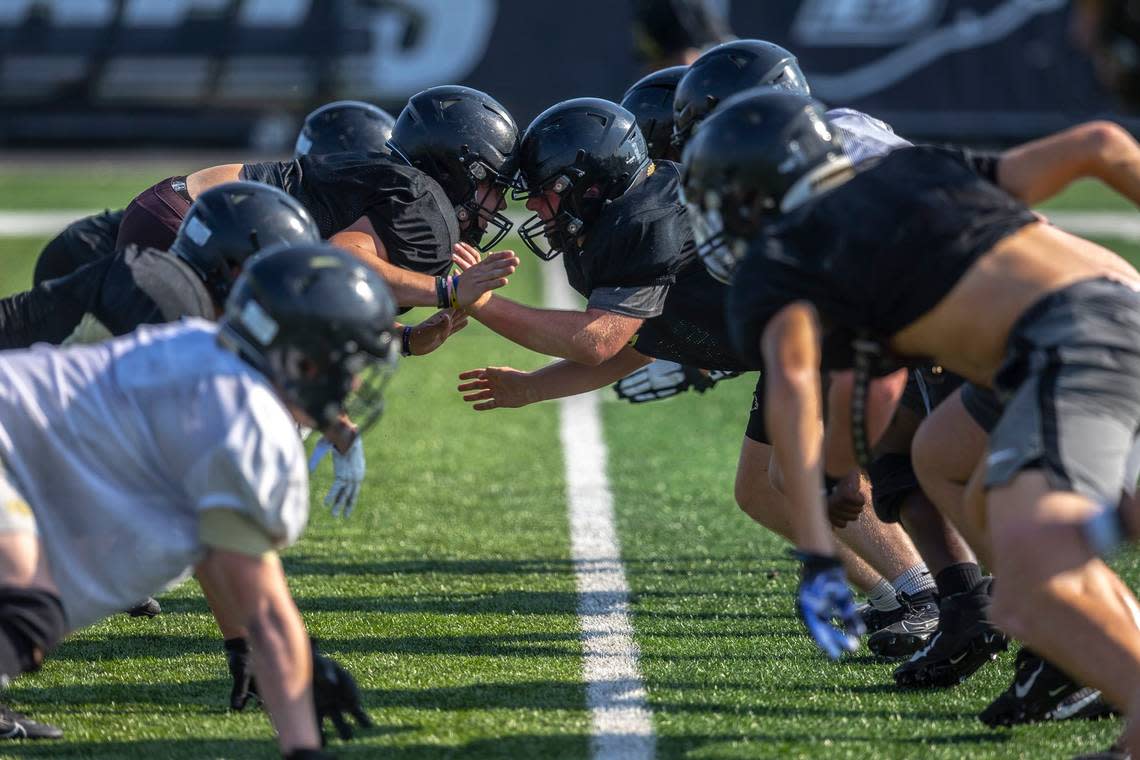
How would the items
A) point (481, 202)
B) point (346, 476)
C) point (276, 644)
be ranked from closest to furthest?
point (276, 644)
point (346, 476)
point (481, 202)

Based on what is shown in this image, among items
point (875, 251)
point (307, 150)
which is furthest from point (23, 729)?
point (307, 150)

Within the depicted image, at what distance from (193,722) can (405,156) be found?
2219 millimetres

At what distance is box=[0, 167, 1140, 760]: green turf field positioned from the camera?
11.8 ft

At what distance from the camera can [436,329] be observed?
4.95m

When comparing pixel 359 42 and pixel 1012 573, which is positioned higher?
pixel 1012 573

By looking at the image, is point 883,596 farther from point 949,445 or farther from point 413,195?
point 413,195

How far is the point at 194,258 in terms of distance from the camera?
3.84 metres

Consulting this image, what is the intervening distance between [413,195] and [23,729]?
208 cm

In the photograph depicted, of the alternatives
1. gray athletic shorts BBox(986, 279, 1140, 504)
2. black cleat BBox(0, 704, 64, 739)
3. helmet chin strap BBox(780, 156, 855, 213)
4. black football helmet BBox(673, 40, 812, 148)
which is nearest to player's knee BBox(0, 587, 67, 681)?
black cleat BBox(0, 704, 64, 739)

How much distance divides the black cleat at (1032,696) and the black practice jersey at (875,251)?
3.44ft

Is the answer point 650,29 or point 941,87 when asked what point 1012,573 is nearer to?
point 650,29

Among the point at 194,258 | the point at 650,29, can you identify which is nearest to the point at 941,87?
the point at 650,29

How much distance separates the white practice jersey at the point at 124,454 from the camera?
2.88 meters

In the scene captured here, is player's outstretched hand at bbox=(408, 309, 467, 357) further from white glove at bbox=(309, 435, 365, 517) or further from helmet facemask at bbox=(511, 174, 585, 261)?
white glove at bbox=(309, 435, 365, 517)
